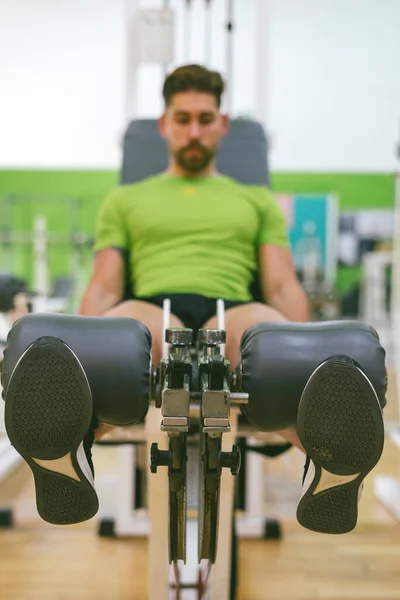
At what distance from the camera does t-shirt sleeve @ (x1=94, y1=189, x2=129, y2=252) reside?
1389mm

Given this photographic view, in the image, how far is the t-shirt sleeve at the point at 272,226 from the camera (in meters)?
1.41

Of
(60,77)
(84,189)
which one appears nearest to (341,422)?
(60,77)

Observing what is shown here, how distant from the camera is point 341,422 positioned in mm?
645

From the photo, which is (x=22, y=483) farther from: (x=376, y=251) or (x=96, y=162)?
(x=376, y=251)

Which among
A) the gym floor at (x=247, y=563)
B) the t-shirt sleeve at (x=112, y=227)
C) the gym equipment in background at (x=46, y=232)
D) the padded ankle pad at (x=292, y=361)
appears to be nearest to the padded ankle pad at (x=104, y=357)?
the padded ankle pad at (x=292, y=361)

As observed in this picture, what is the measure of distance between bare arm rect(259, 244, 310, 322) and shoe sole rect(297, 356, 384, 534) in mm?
704

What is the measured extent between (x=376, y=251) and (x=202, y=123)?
4.70 m

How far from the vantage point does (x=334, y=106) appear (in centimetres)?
521

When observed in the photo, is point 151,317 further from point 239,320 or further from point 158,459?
point 158,459

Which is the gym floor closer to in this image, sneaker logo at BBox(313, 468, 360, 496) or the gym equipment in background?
sneaker logo at BBox(313, 468, 360, 496)

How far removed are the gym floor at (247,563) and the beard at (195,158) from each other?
0.98 meters

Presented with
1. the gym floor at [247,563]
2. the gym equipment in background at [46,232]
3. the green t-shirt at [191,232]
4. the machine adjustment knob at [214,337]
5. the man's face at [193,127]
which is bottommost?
the gym floor at [247,563]

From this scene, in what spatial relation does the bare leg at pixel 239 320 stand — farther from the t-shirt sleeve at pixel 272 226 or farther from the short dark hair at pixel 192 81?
the short dark hair at pixel 192 81

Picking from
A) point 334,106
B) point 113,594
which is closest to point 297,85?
point 334,106
